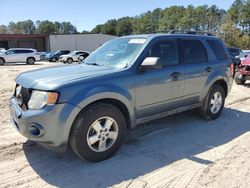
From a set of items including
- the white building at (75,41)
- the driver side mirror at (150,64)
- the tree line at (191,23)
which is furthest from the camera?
the tree line at (191,23)

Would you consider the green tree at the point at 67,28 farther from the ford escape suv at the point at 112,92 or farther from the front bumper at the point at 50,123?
the front bumper at the point at 50,123

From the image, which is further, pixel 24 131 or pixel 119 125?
pixel 119 125

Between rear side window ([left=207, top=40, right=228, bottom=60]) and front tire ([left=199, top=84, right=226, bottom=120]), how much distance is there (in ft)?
2.17

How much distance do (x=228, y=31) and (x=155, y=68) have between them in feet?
236

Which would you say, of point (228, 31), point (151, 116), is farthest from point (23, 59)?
point (228, 31)

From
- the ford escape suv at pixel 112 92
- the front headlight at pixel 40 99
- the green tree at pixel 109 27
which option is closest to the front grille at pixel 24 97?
the ford escape suv at pixel 112 92

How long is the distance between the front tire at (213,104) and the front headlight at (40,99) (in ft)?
11.7

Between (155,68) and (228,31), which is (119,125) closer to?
(155,68)

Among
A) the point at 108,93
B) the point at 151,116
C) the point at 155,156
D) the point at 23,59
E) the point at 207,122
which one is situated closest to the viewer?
the point at 108,93

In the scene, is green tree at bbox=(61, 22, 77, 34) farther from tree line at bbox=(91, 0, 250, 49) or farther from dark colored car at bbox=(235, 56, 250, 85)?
dark colored car at bbox=(235, 56, 250, 85)

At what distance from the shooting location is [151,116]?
528 centimetres

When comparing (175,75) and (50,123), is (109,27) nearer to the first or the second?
(175,75)

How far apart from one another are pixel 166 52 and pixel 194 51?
2.98 ft

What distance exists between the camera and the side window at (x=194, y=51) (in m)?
5.97
